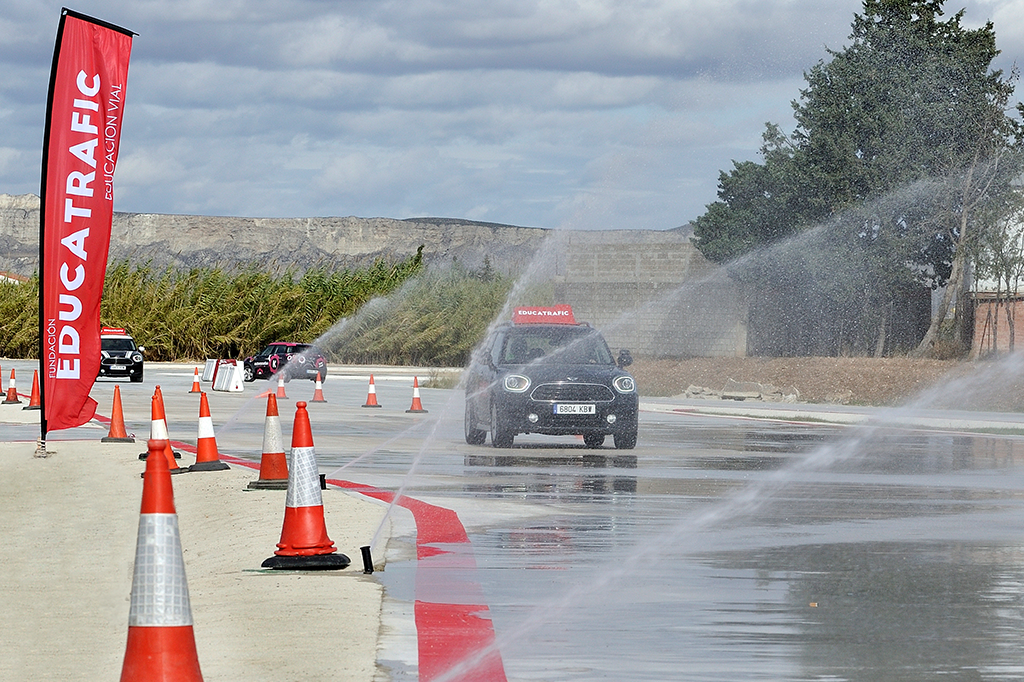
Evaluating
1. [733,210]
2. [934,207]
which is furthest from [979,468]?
[733,210]

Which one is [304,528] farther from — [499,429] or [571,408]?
[499,429]

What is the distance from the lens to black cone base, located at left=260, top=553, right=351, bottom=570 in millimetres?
9641

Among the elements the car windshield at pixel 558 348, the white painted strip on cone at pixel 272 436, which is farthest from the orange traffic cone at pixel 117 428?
the white painted strip on cone at pixel 272 436

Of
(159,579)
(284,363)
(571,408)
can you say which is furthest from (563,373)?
(284,363)

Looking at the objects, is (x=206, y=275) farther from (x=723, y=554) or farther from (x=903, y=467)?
(x=723, y=554)

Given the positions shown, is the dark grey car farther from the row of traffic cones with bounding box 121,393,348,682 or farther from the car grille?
the row of traffic cones with bounding box 121,393,348,682

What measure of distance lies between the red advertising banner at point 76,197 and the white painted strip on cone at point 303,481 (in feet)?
27.7

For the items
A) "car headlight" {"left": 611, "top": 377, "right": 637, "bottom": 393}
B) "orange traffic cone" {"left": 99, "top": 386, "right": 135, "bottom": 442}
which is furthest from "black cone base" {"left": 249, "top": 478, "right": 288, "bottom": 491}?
"car headlight" {"left": 611, "top": 377, "right": 637, "bottom": 393}

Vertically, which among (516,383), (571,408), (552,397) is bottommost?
(571,408)

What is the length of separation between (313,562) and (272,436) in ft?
14.7

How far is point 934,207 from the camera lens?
150 ft

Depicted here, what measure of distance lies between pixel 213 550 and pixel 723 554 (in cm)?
340

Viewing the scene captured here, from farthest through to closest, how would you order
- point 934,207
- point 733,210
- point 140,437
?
point 733,210
point 934,207
point 140,437

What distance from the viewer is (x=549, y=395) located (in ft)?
67.1
